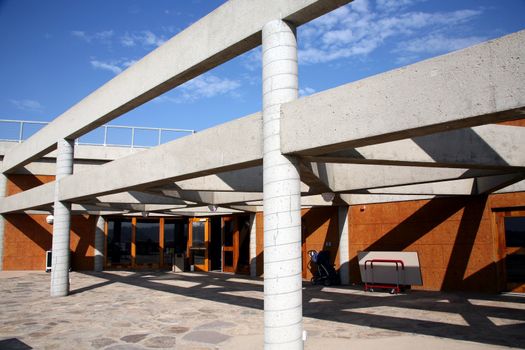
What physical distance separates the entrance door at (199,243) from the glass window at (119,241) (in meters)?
3.75

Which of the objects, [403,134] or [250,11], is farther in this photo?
[250,11]

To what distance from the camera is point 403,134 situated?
575 centimetres

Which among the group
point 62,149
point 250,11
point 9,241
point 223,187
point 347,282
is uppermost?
point 250,11

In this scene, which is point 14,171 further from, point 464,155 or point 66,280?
point 464,155

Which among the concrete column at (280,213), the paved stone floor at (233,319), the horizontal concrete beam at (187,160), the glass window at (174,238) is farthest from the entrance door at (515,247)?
the glass window at (174,238)

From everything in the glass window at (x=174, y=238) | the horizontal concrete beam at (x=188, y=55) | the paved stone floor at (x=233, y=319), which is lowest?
the paved stone floor at (x=233, y=319)

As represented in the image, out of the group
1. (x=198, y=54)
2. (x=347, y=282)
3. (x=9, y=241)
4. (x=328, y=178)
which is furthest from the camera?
(x=9, y=241)

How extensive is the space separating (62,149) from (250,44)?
10.4 meters

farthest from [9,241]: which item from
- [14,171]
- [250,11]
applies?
[250,11]

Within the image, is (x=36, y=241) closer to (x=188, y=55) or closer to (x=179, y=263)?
(x=179, y=263)

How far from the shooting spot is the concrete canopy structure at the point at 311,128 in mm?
5133

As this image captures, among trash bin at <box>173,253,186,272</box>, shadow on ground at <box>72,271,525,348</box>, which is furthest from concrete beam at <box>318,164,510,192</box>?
trash bin at <box>173,253,186,272</box>

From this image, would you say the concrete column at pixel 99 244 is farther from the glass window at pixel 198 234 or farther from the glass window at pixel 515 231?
the glass window at pixel 515 231

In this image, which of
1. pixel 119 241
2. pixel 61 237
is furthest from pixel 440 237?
pixel 119 241
